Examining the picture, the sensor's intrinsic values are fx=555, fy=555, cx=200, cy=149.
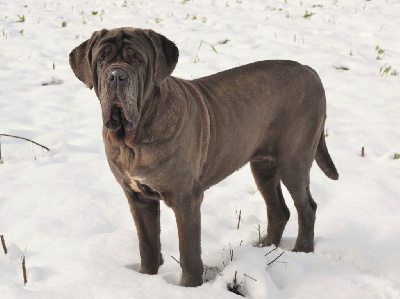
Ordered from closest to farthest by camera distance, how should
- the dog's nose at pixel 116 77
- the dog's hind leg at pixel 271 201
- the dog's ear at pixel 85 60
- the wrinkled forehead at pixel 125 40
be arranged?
1. the dog's nose at pixel 116 77
2. the wrinkled forehead at pixel 125 40
3. the dog's ear at pixel 85 60
4. the dog's hind leg at pixel 271 201

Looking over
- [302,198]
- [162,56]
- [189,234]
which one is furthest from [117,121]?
[302,198]

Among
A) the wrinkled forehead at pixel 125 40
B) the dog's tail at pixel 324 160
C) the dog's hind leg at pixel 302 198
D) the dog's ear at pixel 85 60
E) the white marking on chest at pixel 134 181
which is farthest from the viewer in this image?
the dog's tail at pixel 324 160

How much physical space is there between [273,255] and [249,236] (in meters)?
0.48

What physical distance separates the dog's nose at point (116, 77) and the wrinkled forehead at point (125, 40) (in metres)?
0.19

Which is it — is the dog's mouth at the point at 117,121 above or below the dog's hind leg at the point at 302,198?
above

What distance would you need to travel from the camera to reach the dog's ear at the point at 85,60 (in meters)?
2.75

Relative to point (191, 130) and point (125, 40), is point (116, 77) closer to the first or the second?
point (125, 40)

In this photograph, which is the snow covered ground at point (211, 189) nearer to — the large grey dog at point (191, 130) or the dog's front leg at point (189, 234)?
the dog's front leg at point (189, 234)

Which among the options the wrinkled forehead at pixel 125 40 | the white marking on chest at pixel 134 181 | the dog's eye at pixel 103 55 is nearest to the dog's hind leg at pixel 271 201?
the white marking on chest at pixel 134 181

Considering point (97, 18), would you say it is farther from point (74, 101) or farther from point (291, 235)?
point (291, 235)

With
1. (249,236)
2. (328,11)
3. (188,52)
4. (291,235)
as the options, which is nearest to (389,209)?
(291,235)

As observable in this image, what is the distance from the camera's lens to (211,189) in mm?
4562

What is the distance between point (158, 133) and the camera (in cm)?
279

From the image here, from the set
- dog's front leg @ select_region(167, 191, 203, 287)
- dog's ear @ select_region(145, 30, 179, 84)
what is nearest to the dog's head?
dog's ear @ select_region(145, 30, 179, 84)
